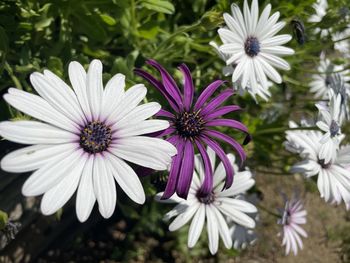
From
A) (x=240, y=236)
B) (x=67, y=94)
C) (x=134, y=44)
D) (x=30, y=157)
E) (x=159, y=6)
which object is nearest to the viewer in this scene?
(x=30, y=157)

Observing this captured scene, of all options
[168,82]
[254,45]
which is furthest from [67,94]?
[254,45]

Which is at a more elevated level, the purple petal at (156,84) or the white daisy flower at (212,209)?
the purple petal at (156,84)

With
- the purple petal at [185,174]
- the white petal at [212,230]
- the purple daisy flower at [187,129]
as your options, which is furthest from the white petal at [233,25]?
the white petal at [212,230]

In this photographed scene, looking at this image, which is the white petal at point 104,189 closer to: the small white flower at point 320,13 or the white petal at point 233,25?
the white petal at point 233,25

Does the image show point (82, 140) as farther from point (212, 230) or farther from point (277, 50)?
point (277, 50)

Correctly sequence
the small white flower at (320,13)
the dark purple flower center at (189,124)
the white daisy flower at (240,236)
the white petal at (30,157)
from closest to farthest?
the white petal at (30,157) < the dark purple flower center at (189,124) < the white daisy flower at (240,236) < the small white flower at (320,13)

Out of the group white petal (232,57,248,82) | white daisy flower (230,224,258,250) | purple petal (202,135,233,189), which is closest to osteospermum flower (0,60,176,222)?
purple petal (202,135,233,189)

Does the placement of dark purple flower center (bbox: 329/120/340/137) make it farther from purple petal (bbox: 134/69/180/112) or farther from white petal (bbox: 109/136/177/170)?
white petal (bbox: 109/136/177/170)
